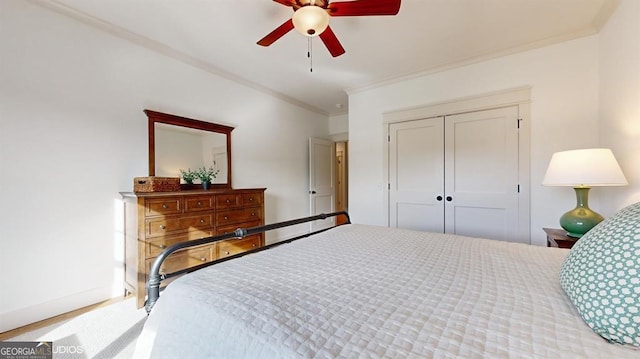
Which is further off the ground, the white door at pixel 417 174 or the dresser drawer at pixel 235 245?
the white door at pixel 417 174

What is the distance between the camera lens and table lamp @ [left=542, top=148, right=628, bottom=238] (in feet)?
5.47

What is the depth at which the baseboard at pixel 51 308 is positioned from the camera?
185 centimetres

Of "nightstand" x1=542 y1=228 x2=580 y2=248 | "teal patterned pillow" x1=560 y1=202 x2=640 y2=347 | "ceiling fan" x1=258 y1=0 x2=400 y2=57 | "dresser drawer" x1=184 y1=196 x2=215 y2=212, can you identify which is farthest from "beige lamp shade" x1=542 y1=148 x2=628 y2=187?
"dresser drawer" x1=184 y1=196 x2=215 y2=212

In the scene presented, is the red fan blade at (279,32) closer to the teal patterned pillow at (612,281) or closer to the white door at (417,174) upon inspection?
the teal patterned pillow at (612,281)

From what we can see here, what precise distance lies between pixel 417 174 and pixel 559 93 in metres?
1.63

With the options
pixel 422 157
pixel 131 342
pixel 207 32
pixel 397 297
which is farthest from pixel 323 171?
pixel 397 297

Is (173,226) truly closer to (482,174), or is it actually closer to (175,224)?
(175,224)

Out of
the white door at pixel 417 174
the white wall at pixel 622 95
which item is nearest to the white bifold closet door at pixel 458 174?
the white door at pixel 417 174

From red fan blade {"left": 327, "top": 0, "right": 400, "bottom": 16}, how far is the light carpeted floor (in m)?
2.64

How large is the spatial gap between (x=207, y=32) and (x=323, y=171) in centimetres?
309

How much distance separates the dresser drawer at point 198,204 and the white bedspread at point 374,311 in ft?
4.91

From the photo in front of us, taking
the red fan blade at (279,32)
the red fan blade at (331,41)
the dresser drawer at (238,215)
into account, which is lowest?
the dresser drawer at (238,215)

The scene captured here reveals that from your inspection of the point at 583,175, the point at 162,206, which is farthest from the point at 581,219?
the point at 162,206

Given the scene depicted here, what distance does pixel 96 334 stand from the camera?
179cm
